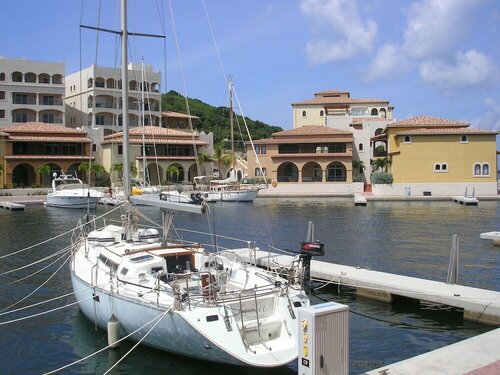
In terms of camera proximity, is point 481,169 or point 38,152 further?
point 38,152

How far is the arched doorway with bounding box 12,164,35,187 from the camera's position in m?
70.7

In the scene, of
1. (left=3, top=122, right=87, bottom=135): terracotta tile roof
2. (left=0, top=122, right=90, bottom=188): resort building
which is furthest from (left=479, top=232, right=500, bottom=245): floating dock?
(left=3, top=122, right=87, bottom=135): terracotta tile roof

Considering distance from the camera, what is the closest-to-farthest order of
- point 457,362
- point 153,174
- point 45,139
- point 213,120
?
point 457,362, point 45,139, point 153,174, point 213,120

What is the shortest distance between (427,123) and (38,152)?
50.6m

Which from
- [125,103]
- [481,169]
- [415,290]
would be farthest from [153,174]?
[415,290]

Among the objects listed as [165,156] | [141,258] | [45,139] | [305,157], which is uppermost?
[45,139]

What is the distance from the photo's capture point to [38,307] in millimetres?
17422

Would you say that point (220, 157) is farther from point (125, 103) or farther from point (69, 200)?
point (125, 103)

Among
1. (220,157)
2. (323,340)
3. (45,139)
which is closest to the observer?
(323,340)

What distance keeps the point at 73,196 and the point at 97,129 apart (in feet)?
77.6

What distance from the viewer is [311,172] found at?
76562mm

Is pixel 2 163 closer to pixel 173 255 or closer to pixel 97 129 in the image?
pixel 97 129

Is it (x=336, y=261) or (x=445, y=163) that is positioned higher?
(x=445, y=163)

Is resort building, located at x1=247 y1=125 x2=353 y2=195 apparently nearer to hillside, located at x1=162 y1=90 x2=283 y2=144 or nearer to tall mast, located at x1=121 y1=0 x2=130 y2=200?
hillside, located at x1=162 y1=90 x2=283 y2=144
